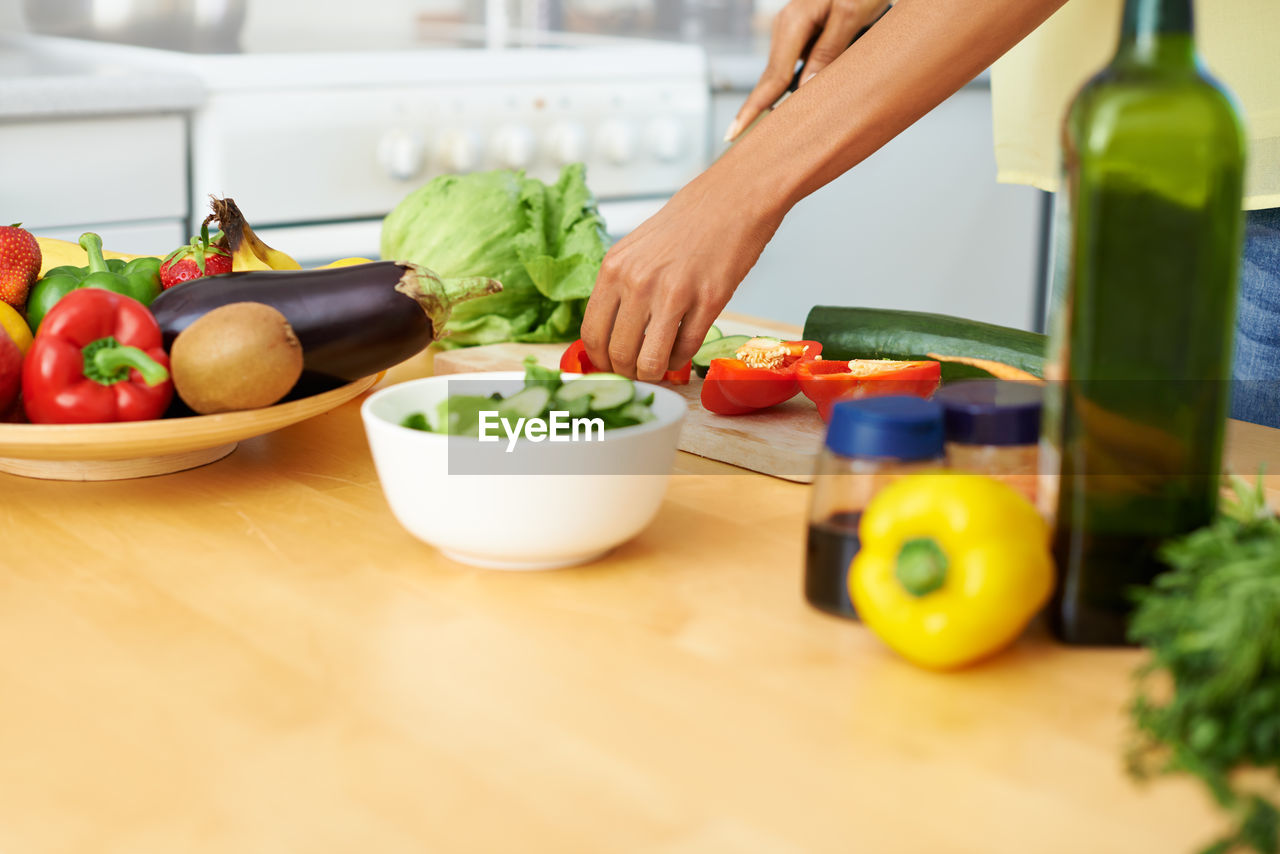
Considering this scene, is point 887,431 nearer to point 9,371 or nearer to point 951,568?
point 951,568

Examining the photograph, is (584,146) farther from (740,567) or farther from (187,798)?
(187,798)

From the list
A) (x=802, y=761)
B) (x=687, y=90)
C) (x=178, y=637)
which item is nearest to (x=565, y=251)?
(x=178, y=637)

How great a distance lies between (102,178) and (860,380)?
1455mm

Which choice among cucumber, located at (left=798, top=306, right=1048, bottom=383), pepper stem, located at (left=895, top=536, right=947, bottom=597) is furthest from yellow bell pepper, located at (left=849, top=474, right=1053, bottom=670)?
cucumber, located at (left=798, top=306, right=1048, bottom=383)

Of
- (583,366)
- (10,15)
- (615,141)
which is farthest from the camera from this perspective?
(10,15)

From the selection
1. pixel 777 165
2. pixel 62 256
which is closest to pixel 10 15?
pixel 62 256

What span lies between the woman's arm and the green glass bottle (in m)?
0.41

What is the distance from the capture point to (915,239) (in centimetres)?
315

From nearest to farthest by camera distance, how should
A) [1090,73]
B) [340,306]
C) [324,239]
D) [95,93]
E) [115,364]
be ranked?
[115,364]
[340,306]
[1090,73]
[95,93]
[324,239]

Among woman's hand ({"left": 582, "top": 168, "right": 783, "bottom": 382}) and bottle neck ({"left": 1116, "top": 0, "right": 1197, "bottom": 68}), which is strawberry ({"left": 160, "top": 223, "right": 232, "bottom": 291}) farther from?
bottle neck ({"left": 1116, "top": 0, "right": 1197, "bottom": 68})

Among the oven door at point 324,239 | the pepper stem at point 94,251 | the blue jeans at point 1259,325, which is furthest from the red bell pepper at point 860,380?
the oven door at point 324,239

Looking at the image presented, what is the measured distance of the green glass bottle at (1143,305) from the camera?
1.90ft

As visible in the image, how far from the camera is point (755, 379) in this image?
109 cm

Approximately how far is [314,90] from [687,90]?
816mm
